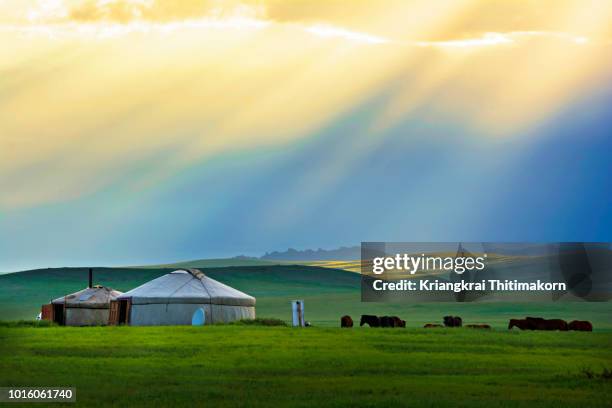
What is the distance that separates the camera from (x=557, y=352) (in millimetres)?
35625

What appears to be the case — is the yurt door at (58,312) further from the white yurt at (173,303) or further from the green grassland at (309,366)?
the green grassland at (309,366)

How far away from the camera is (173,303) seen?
53.1 metres

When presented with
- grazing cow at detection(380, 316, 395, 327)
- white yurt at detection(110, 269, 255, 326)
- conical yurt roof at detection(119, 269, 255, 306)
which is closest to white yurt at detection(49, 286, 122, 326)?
white yurt at detection(110, 269, 255, 326)

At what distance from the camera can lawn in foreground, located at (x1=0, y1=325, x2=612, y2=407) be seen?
22.2 meters

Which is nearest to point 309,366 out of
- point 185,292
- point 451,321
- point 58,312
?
point 185,292

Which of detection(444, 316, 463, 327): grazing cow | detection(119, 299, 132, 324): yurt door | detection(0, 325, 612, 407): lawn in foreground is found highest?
detection(119, 299, 132, 324): yurt door

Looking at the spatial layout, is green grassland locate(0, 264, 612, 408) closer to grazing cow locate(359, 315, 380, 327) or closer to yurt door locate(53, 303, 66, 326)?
yurt door locate(53, 303, 66, 326)

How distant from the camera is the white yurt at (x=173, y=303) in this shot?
174 ft

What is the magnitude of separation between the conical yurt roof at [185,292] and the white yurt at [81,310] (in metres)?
5.79

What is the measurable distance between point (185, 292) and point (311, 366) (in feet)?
82.3

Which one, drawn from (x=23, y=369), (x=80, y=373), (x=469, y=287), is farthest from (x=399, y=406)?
(x=469, y=287)

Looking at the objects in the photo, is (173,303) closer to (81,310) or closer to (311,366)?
(81,310)

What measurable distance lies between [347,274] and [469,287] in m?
50.5

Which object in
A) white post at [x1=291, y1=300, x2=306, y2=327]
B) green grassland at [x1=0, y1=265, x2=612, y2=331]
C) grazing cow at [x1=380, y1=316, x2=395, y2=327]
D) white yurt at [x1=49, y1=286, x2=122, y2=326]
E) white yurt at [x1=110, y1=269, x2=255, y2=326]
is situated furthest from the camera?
green grassland at [x1=0, y1=265, x2=612, y2=331]
